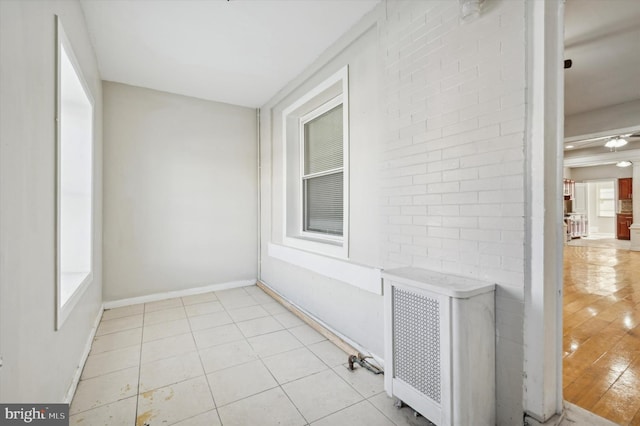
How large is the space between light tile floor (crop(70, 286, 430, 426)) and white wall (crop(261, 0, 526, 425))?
48 centimetres

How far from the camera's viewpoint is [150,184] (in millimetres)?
4219

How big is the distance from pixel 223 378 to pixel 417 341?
1.57m

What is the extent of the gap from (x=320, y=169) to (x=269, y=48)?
4.93 feet

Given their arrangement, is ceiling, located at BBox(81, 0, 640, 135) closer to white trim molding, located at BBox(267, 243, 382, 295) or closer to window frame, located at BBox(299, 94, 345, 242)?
window frame, located at BBox(299, 94, 345, 242)

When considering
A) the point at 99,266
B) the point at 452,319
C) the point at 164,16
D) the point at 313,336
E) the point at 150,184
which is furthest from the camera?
the point at 150,184

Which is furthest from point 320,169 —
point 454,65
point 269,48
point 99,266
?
point 99,266

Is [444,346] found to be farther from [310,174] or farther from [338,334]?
[310,174]

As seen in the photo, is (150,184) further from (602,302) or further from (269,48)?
(602,302)

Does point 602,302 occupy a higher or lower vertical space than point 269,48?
lower

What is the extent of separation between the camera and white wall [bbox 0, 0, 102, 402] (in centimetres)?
117

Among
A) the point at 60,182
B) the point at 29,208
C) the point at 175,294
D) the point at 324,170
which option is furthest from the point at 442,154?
the point at 175,294

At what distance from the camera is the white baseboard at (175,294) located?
3984 mm

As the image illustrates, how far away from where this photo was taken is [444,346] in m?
1.56

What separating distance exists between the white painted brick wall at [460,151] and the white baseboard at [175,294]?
128 inches
